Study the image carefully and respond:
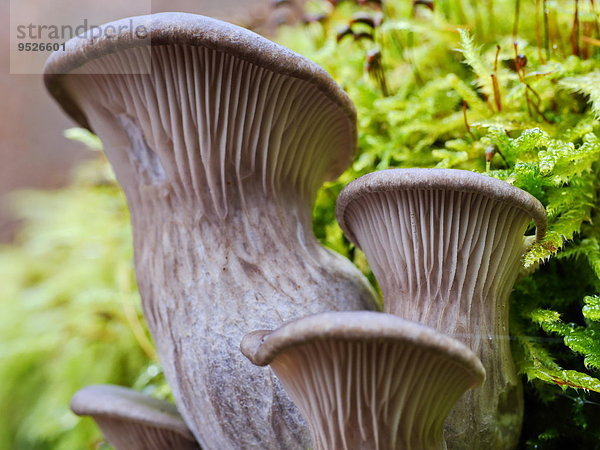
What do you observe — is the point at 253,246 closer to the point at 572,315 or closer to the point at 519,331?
the point at 519,331

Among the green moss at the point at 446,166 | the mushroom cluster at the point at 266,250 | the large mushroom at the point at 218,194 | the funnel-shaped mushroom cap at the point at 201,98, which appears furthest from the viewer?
the green moss at the point at 446,166

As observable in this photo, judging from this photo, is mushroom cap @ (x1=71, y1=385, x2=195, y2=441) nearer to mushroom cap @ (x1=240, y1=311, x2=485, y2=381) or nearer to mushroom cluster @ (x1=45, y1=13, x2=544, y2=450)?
Answer: mushroom cluster @ (x1=45, y1=13, x2=544, y2=450)

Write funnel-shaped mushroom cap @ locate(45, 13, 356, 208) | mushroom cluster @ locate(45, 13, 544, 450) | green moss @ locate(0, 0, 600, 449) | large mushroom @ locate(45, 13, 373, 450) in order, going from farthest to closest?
green moss @ locate(0, 0, 600, 449) < large mushroom @ locate(45, 13, 373, 450) < funnel-shaped mushroom cap @ locate(45, 13, 356, 208) < mushroom cluster @ locate(45, 13, 544, 450)

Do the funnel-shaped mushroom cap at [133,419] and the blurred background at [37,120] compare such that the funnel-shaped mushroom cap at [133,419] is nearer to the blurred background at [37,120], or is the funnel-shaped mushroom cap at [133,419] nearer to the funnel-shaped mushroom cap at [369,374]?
the funnel-shaped mushroom cap at [369,374]

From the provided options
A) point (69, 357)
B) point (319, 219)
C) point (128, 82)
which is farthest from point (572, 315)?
point (69, 357)

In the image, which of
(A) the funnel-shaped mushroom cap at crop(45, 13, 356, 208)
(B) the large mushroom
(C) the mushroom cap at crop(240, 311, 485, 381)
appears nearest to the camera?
(C) the mushroom cap at crop(240, 311, 485, 381)

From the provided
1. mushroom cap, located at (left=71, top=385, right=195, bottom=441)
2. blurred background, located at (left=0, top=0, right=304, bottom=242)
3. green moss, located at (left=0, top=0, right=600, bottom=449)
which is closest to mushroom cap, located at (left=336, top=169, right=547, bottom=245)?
green moss, located at (left=0, top=0, right=600, bottom=449)

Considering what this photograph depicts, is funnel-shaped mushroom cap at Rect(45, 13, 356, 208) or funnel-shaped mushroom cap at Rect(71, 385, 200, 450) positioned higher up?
funnel-shaped mushroom cap at Rect(45, 13, 356, 208)

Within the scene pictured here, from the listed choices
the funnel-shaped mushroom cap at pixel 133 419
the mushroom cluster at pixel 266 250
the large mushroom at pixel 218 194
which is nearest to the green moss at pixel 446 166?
the mushroom cluster at pixel 266 250
